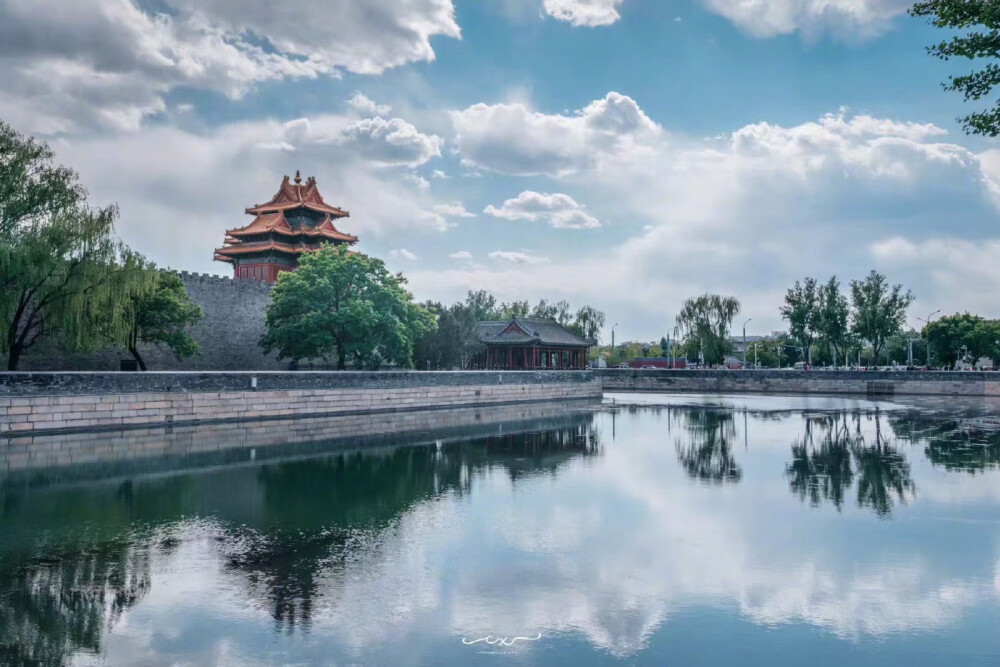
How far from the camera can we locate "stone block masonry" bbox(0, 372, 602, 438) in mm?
22516

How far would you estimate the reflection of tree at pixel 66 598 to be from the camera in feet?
24.2

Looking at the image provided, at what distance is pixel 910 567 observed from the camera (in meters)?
10.5

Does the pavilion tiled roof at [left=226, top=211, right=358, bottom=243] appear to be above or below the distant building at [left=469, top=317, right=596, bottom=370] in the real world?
above

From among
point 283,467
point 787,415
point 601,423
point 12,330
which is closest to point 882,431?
point 787,415

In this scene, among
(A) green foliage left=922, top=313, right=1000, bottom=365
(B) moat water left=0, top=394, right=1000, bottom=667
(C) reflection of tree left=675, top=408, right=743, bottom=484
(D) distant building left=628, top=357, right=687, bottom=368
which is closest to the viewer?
(B) moat water left=0, top=394, right=1000, bottom=667

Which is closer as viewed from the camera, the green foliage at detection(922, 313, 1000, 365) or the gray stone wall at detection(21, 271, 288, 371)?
the gray stone wall at detection(21, 271, 288, 371)

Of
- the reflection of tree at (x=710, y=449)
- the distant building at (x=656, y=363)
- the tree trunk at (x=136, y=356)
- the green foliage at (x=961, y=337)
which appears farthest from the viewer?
the distant building at (x=656, y=363)

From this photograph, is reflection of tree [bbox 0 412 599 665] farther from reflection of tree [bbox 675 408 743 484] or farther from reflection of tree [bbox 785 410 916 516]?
reflection of tree [bbox 785 410 916 516]

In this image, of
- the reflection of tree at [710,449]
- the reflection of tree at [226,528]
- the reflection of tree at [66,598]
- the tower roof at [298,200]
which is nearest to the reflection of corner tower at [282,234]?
the tower roof at [298,200]

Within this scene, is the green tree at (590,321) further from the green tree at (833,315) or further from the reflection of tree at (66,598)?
the reflection of tree at (66,598)

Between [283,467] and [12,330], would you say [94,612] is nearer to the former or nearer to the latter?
[283,467]

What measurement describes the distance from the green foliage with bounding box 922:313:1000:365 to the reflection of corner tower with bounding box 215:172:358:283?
52924 millimetres

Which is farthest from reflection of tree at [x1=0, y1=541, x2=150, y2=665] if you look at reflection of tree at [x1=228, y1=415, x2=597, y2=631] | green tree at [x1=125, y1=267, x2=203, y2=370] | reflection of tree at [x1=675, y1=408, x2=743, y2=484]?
green tree at [x1=125, y1=267, x2=203, y2=370]

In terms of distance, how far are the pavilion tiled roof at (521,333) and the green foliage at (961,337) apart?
3580cm
